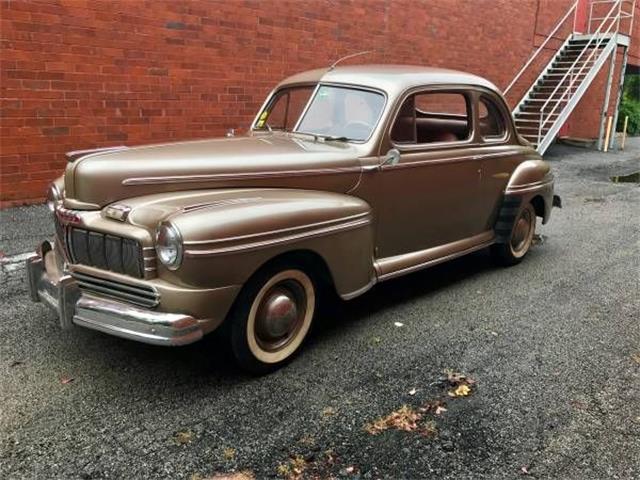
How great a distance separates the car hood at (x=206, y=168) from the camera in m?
3.29

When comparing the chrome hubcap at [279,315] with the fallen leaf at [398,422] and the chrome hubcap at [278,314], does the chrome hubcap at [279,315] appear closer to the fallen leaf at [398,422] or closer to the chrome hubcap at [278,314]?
the chrome hubcap at [278,314]

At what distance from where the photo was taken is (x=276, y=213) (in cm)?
335

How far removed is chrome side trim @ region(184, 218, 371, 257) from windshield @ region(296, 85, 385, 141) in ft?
2.38

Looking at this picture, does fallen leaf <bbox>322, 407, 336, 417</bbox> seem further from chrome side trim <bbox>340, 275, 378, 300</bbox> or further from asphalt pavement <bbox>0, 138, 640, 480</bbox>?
chrome side trim <bbox>340, 275, 378, 300</bbox>

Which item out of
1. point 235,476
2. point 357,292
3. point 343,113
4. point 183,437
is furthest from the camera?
point 343,113

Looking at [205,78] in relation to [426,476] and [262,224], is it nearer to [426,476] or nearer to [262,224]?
[262,224]

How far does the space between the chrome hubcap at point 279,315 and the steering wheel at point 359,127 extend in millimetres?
1259

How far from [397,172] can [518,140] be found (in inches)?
80.7

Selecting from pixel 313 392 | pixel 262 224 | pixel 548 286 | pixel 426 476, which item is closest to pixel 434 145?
pixel 548 286

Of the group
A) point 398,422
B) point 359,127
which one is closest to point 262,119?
point 359,127

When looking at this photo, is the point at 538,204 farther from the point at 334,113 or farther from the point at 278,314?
the point at 278,314

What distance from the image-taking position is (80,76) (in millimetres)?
6723

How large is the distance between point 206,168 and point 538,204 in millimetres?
3879

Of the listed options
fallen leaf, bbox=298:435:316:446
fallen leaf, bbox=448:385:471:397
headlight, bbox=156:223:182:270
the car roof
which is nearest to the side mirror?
the car roof
